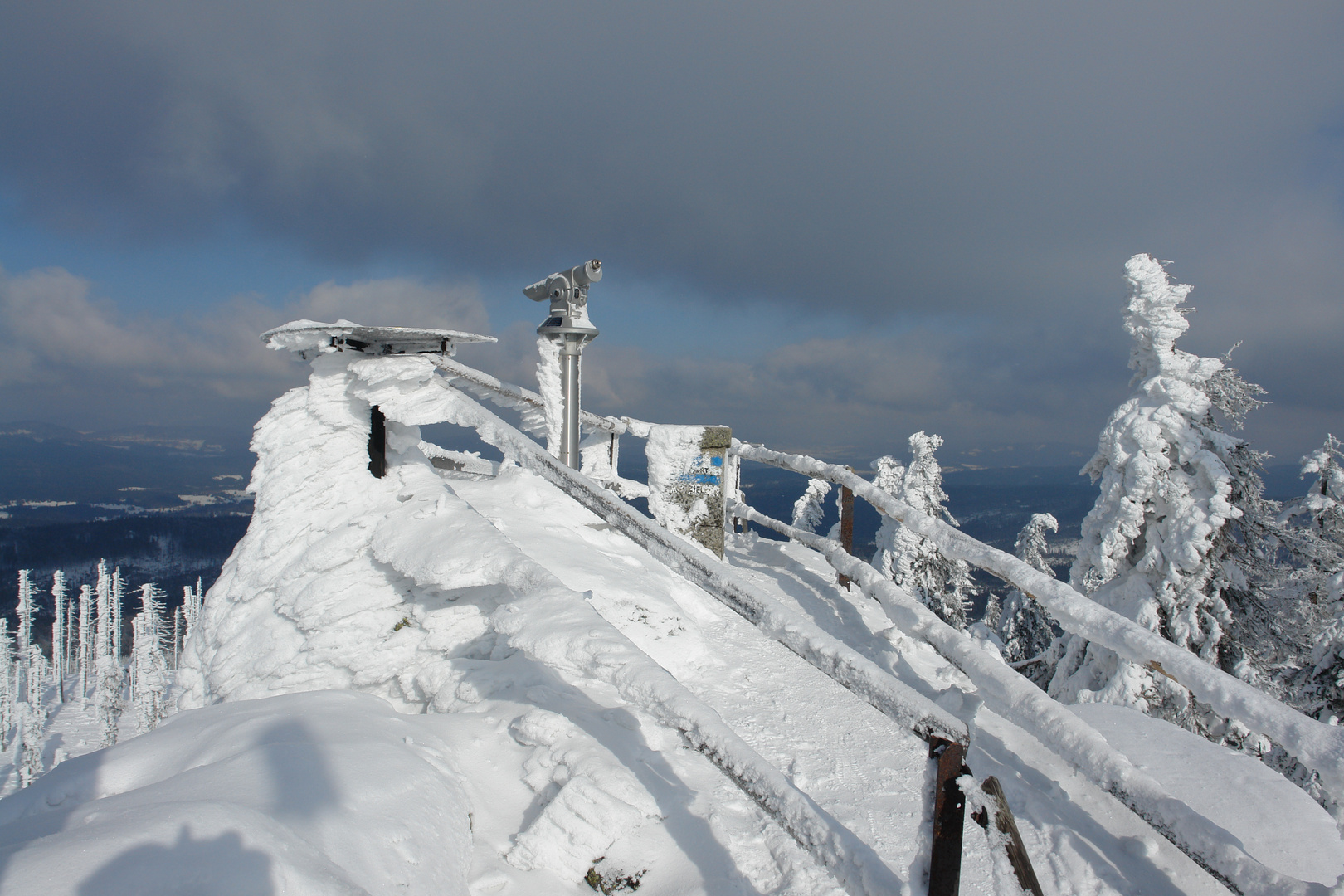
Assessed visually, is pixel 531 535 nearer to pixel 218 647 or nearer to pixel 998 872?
pixel 218 647

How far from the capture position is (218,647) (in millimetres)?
4363

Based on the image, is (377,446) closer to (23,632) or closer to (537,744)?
(537,744)

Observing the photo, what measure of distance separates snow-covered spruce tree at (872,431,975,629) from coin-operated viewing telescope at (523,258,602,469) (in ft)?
45.1

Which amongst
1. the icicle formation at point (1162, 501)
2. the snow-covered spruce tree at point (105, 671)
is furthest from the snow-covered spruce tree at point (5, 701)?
the icicle formation at point (1162, 501)

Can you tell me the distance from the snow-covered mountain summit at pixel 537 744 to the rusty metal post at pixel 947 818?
0.10 ft

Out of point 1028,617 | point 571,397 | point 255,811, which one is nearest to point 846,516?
point 571,397

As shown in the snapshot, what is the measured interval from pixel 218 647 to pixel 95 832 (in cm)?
340

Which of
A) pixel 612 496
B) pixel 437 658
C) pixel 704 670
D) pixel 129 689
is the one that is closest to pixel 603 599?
pixel 704 670

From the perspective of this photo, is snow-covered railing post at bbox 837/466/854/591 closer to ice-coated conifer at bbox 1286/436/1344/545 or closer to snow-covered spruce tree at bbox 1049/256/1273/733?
snow-covered spruce tree at bbox 1049/256/1273/733

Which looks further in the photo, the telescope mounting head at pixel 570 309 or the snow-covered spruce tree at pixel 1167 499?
the snow-covered spruce tree at pixel 1167 499

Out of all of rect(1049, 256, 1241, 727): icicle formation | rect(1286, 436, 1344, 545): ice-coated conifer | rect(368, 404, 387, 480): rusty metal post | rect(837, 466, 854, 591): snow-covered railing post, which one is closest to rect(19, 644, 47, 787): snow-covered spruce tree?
rect(368, 404, 387, 480): rusty metal post

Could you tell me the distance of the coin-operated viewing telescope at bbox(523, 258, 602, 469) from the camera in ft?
21.4

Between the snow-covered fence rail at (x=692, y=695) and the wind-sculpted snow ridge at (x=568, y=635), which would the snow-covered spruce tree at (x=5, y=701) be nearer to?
the wind-sculpted snow ridge at (x=568, y=635)

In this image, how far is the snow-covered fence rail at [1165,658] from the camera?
200cm
